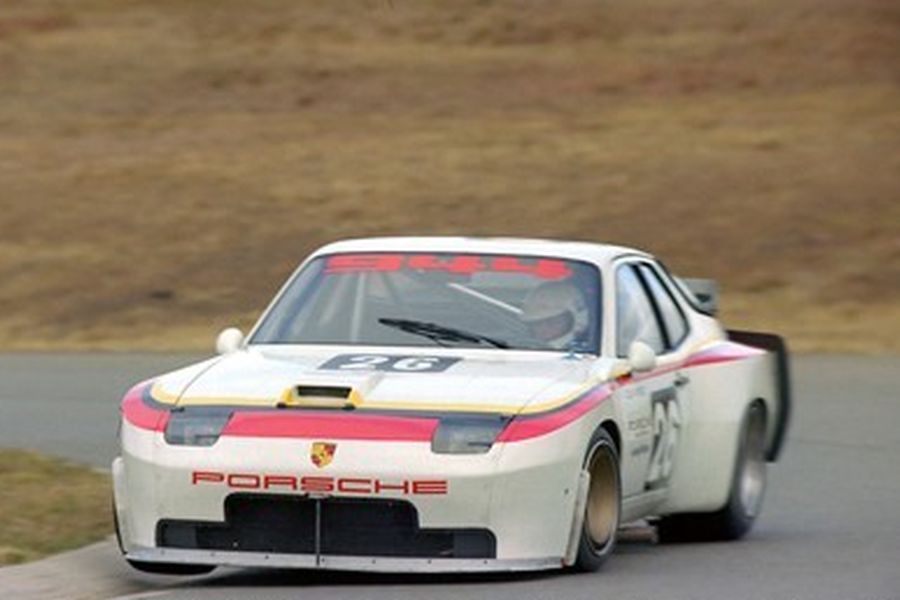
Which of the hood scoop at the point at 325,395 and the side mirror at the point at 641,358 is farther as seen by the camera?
the side mirror at the point at 641,358

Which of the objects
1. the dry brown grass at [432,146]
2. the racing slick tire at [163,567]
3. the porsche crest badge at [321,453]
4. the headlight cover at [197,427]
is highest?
the headlight cover at [197,427]

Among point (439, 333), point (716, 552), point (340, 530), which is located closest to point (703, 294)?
point (716, 552)

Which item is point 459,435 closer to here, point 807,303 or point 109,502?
point 109,502

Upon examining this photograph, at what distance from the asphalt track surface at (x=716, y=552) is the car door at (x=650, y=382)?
405 mm

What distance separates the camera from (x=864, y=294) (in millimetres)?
25203

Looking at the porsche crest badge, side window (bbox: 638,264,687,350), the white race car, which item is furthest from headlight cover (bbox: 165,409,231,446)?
side window (bbox: 638,264,687,350)

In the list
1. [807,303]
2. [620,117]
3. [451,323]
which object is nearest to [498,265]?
[451,323]

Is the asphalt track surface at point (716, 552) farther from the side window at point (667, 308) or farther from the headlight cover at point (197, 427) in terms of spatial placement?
the side window at point (667, 308)

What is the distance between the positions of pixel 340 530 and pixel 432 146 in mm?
21474

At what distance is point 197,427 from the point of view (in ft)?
32.2

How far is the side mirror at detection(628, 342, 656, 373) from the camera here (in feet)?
35.0

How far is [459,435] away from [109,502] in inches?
116

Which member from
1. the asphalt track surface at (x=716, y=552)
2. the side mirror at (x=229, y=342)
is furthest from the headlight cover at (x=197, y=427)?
the side mirror at (x=229, y=342)

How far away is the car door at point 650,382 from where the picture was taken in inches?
418
